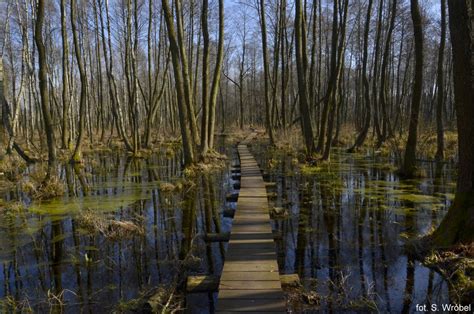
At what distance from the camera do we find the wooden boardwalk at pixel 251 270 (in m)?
3.83

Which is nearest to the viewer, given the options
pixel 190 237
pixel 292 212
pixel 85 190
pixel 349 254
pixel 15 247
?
pixel 349 254

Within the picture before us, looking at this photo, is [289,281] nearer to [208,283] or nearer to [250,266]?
[250,266]

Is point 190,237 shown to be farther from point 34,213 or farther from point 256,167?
point 256,167

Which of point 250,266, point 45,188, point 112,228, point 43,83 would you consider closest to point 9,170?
A: point 45,188

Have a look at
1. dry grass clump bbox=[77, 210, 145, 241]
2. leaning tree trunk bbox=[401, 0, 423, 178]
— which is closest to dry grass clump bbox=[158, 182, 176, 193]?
dry grass clump bbox=[77, 210, 145, 241]

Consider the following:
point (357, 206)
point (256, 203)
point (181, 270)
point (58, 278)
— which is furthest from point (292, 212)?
point (58, 278)

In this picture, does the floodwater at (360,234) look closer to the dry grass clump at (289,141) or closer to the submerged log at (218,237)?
the submerged log at (218,237)

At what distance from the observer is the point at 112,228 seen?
6.81 m

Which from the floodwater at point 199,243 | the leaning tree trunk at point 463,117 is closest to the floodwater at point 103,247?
the floodwater at point 199,243

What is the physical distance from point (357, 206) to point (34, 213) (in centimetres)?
747

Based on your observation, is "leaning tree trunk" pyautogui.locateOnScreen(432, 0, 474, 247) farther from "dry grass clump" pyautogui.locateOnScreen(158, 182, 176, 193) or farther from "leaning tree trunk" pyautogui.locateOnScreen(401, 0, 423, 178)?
"dry grass clump" pyautogui.locateOnScreen(158, 182, 176, 193)

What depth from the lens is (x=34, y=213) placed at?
838 cm

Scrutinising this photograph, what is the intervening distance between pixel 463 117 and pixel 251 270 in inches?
145

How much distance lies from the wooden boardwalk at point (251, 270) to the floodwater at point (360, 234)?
373mm
